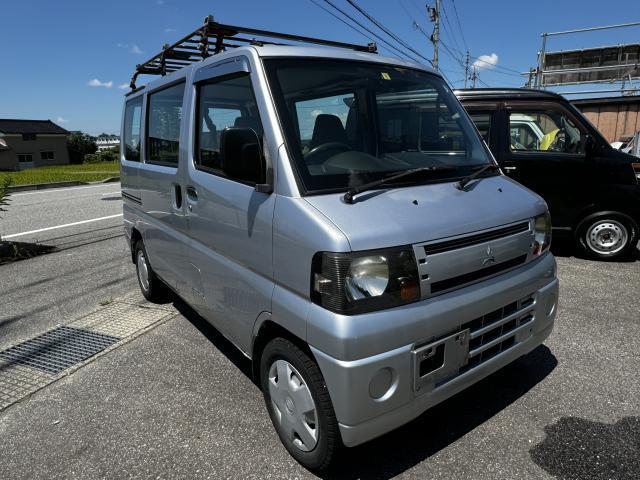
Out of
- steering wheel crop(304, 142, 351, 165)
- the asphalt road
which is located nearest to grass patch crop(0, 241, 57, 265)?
the asphalt road

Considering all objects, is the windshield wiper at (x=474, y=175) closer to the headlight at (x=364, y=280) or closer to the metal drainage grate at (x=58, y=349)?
the headlight at (x=364, y=280)

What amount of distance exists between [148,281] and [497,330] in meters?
3.50

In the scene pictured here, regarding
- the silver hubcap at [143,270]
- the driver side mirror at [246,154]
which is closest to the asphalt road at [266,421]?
the silver hubcap at [143,270]

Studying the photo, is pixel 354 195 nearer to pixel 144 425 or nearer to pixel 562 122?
pixel 144 425

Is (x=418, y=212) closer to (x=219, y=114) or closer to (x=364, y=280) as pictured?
(x=364, y=280)

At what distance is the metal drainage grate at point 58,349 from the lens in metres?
3.52

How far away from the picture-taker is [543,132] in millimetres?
5910

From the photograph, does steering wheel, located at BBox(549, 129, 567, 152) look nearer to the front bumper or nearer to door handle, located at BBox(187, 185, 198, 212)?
the front bumper

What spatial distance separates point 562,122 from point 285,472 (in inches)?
214

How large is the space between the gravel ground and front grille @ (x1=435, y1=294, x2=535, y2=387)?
1.70 ft

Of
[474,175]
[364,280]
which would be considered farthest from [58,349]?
[474,175]

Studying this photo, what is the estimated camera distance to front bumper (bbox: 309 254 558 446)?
1.88 metres

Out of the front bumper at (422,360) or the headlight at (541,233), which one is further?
the headlight at (541,233)

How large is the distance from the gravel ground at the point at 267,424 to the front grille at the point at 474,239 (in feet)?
3.65
